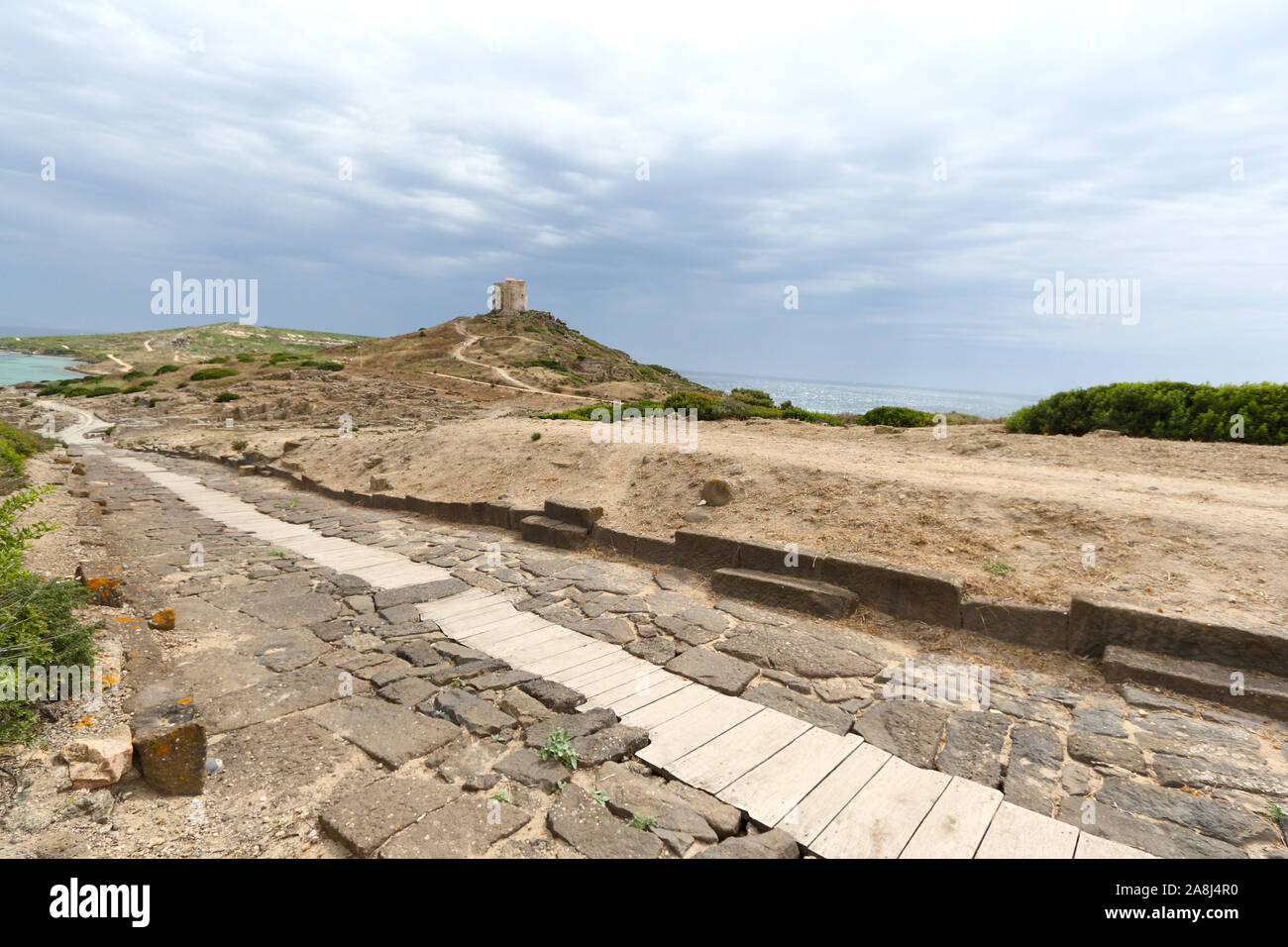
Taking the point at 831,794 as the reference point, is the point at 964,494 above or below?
above

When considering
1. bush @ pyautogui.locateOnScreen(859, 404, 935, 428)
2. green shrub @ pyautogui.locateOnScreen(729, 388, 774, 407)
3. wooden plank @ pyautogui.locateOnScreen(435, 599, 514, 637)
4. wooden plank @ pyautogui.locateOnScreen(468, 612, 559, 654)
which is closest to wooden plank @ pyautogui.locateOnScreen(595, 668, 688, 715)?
wooden plank @ pyautogui.locateOnScreen(468, 612, 559, 654)

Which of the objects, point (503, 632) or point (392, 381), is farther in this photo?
point (392, 381)

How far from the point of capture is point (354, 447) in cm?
1512

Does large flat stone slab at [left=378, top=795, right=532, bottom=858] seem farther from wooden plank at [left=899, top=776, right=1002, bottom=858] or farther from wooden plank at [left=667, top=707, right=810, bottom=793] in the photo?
wooden plank at [left=899, top=776, right=1002, bottom=858]

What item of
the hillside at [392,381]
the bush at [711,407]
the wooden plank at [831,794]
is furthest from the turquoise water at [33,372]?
the wooden plank at [831,794]

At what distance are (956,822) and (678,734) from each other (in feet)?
4.82

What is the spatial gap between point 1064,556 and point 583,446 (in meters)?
7.26

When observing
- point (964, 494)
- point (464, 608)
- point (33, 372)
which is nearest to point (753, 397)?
point (964, 494)

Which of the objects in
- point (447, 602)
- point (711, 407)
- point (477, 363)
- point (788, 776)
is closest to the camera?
point (788, 776)

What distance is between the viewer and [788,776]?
320 centimetres

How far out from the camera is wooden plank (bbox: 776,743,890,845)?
2805mm

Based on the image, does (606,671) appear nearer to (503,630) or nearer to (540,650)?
(540,650)

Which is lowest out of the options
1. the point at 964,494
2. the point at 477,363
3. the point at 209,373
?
the point at 964,494
